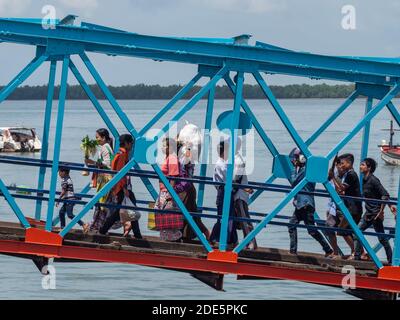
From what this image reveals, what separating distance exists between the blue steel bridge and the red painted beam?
1cm

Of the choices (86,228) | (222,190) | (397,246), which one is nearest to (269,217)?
(222,190)

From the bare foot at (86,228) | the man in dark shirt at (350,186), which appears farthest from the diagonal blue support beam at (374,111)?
the bare foot at (86,228)

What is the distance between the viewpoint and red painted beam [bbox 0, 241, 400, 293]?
17.0 m

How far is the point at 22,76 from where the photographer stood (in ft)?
54.7

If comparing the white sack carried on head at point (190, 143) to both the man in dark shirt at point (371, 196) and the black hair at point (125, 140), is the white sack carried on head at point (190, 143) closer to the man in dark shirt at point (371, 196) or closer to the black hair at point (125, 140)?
the black hair at point (125, 140)

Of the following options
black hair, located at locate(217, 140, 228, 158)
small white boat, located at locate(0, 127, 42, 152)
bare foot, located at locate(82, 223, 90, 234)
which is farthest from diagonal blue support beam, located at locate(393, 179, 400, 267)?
small white boat, located at locate(0, 127, 42, 152)

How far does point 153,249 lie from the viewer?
57.7 ft

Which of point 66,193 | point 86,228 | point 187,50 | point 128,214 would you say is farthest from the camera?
point 66,193

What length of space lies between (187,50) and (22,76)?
7.38ft

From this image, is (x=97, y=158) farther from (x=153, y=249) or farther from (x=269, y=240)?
(x=269, y=240)

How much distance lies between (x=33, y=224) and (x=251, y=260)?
11.0ft

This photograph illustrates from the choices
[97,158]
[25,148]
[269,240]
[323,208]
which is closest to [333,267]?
[97,158]

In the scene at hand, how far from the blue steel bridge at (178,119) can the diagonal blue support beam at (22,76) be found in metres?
0.01

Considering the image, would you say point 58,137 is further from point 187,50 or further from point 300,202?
point 300,202
